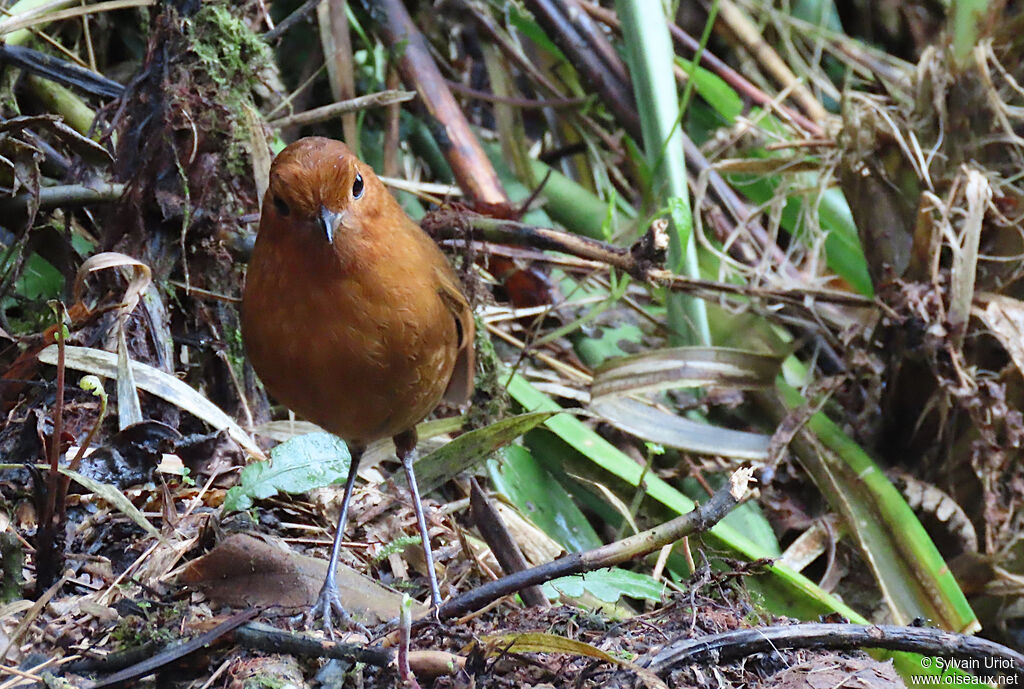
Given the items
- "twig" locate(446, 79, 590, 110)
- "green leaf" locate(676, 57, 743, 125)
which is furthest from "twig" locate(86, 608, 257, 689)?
"green leaf" locate(676, 57, 743, 125)

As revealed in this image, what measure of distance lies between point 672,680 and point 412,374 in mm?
1058

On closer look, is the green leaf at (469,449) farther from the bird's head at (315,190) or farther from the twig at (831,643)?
the twig at (831,643)

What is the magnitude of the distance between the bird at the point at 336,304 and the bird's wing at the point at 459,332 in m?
0.13

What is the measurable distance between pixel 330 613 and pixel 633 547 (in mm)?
827

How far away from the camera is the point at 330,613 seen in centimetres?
260

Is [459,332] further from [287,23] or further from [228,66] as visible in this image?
[287,23]

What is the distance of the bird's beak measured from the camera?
251 centimetres

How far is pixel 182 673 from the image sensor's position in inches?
87.2

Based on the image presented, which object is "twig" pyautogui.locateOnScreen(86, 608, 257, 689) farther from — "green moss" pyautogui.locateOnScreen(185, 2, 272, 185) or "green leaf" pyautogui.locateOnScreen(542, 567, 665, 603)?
"green moss" pyautogui.locateOnScreen(185, 2, 272, 185)

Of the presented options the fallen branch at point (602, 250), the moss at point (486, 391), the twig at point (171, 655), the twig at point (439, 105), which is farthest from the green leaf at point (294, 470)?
the twig at point (439, 105)

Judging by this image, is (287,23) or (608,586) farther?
(287,23)

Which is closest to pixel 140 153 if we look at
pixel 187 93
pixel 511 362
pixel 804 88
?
pixel 187 93

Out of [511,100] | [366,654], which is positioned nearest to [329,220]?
[366,654]

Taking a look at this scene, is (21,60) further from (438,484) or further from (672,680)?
(672,680)
